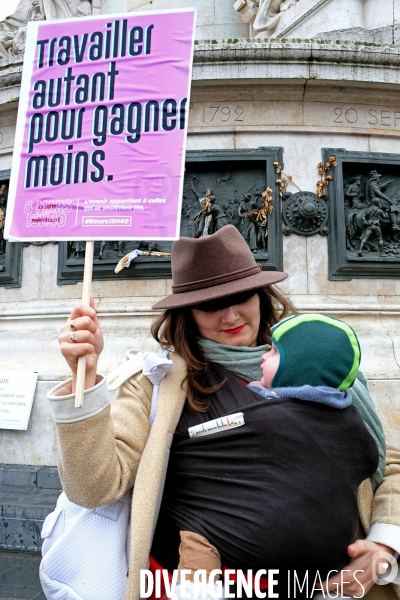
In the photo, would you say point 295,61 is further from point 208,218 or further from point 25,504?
point 25,504

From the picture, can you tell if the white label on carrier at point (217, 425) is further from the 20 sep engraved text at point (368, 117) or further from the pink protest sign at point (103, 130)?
the 20 sep engraved text at point (368, 117)

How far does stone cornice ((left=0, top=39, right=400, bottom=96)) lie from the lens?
5977mm

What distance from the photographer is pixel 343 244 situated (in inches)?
234

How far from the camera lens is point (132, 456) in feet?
6.75

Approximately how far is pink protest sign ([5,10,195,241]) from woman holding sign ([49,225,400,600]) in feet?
1.09

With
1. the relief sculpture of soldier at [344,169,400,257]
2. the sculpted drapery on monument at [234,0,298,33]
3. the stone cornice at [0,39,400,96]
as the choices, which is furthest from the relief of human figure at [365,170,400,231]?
the sculpted drapery on monument at [234,0,298,33]

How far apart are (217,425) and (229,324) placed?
1.73 feet

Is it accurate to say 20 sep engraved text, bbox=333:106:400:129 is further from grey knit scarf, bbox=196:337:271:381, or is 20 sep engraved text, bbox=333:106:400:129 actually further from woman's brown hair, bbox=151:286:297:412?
grey knit scarf, bbox=196:337:271:381

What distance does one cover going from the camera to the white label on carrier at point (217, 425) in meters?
1.99

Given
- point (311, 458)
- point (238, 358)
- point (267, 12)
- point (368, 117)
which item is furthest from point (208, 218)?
point (267, 12)

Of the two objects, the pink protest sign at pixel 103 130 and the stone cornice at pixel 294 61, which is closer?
the pink protest sign at pixel 103 130

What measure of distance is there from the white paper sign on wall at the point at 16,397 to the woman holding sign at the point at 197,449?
141 inches

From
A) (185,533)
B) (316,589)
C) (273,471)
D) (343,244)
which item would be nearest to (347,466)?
(273,471)

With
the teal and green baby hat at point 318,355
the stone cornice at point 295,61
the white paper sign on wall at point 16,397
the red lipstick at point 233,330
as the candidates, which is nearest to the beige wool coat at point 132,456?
the red lipstick at point 233,330
